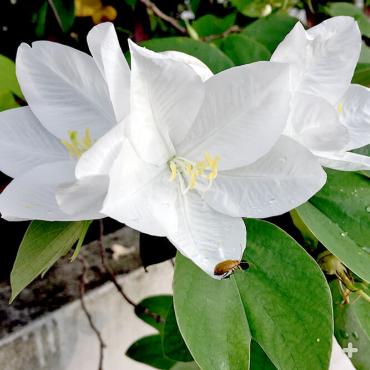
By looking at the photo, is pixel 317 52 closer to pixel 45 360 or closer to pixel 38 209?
pixel 38 209

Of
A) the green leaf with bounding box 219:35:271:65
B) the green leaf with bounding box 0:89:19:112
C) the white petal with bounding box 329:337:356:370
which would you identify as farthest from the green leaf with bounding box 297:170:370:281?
the white petal with bounding box 329:337:356:370

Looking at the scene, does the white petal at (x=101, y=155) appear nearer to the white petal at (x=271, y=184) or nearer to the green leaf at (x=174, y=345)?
the white petal at (x=271, y=184)

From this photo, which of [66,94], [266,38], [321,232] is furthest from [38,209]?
[266,38]

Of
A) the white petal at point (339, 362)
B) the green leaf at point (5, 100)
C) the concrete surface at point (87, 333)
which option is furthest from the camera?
the white petal at point (339, 362)

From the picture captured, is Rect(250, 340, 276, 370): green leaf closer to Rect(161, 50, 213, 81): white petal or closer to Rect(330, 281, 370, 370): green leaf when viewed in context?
Rect(330, 281, 370, 370): green leaf

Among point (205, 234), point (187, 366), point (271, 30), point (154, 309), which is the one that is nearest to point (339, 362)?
point (154, 309)

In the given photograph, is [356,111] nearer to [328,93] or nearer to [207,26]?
[328,93]

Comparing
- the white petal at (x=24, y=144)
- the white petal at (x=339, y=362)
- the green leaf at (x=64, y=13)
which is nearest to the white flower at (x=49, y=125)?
the white petal at (x=24, y=144)
